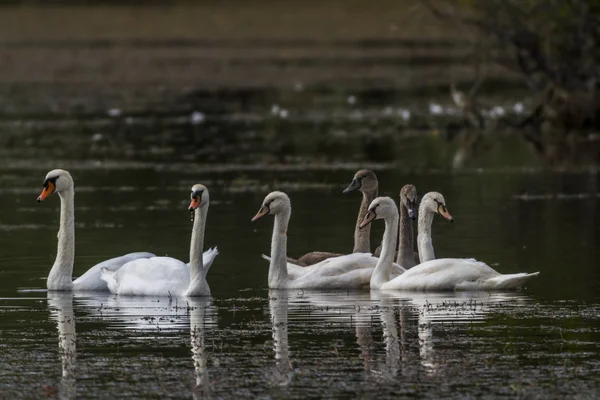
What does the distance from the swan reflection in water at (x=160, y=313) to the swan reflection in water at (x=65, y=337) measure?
0.65ft

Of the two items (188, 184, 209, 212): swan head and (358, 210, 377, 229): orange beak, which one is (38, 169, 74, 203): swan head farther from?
(358, 210, 377, 229): orange beak

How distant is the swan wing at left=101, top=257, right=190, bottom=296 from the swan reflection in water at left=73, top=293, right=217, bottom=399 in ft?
0.24

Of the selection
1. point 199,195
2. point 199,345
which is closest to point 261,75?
point 199,195

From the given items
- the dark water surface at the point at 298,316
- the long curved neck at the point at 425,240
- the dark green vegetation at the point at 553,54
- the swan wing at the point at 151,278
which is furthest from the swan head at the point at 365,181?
the dark green vegetation at the point at 553,54

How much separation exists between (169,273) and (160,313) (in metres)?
1.34

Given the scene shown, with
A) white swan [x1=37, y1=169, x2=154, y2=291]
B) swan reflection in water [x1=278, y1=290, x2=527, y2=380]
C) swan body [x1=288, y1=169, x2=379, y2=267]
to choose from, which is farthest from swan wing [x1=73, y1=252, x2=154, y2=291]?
swan body [x1=288, y1=169, x2=379, y2=267]

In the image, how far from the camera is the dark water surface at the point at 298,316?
10344 mm

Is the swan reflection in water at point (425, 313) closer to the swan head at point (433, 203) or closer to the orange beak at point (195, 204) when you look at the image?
the swan head at point (433, 203)

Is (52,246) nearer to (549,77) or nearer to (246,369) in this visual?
(246,369)

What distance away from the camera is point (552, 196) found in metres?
22.8

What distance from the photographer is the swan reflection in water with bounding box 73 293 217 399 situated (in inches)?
485

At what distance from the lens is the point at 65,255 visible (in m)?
15.6

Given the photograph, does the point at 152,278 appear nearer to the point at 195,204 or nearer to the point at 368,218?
the point at 195,204

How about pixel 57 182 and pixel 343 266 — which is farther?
pixel 57 182
